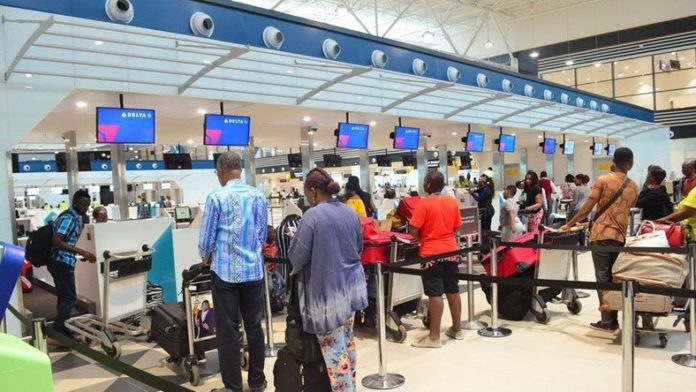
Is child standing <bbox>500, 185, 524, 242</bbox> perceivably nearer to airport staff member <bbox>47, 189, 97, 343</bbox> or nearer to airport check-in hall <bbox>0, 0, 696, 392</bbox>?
airport check-in hall <bbox>0, 0, 696, 392</bbox>

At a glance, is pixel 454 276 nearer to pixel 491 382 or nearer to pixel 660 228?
pixel 491 382

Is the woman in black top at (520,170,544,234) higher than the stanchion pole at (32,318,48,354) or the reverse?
higher

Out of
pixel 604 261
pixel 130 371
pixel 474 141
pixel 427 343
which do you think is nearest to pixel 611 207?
pixel 604 261

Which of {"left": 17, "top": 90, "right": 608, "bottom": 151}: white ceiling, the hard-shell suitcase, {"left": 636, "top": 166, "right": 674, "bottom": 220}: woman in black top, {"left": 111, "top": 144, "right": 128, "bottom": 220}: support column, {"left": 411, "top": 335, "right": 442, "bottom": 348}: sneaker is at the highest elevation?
{"left": 17, "top": 90, "right": 608, "bottom": 151}: white ceiling

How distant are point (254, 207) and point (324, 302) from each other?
95cm

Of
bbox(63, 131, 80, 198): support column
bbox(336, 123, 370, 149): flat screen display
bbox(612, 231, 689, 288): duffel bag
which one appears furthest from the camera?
bbox(336, 123, 370, 149): flat screen display

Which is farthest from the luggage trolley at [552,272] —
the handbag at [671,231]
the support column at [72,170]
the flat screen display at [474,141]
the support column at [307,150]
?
the flat screen display at [474,141]

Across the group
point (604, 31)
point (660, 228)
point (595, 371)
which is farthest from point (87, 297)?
point (604, 31)

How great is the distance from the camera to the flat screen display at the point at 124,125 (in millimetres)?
7055

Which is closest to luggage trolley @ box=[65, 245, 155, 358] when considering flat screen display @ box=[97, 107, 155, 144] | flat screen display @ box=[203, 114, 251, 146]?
flat screen display @ box=[97, 107, 155, 144]

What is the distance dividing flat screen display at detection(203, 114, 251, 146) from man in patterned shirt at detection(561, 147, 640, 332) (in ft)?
18.1

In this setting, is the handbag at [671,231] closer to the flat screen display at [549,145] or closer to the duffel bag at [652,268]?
the duffel bag at [652,268]

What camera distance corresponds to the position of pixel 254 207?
12.5 feet

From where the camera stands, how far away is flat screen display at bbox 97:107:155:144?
7.05 metres
